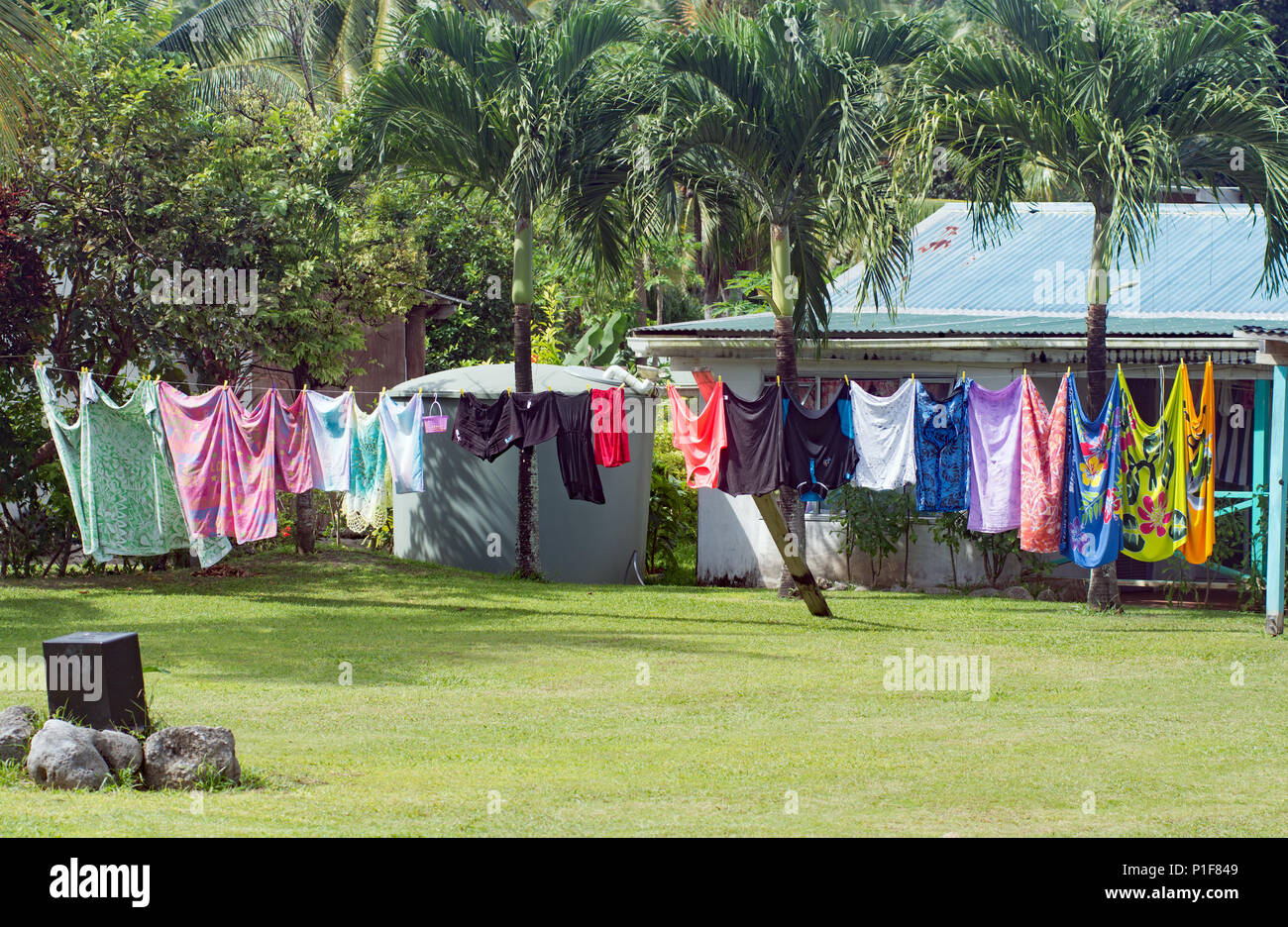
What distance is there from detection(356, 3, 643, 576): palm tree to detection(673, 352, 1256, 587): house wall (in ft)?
8.18

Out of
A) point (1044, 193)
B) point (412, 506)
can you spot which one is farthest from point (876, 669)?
point (1044, 193)

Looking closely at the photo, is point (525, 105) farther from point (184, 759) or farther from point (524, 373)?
point (184, 759)

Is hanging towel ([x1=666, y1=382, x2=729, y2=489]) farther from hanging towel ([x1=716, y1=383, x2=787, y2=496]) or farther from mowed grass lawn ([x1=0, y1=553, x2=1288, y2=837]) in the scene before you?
mowed grass lawn ([x1=0, y1=553, x2=1288, y2=837])

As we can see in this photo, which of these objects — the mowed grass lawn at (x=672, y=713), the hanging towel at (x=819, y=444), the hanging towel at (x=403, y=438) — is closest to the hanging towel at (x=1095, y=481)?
the mowed grass lawn at (x=672, y=713)

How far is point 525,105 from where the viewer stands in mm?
16359

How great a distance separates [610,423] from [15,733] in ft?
33.2

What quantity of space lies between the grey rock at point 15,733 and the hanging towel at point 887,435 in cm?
917

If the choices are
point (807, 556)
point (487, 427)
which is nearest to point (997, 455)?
point (807, 556)

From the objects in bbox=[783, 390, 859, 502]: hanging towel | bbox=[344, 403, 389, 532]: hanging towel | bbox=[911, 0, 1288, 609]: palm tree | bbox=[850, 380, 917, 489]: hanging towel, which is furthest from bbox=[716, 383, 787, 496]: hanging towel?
bbox=[344, 403, 389, 532]: hanging towel

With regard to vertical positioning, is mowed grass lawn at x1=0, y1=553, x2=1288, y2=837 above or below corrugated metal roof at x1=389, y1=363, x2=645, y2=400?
below

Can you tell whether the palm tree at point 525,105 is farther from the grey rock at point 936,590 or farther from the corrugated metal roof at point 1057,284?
the grey rock at point 936,590

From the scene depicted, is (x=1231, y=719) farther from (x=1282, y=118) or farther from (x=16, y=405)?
(x=16, y=405)

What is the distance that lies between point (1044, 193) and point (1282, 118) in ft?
64.7

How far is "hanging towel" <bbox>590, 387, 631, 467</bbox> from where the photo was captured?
17047 mm
